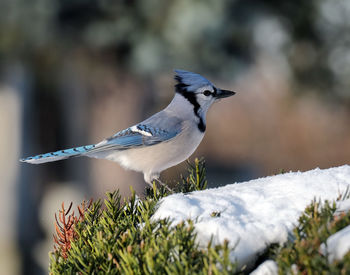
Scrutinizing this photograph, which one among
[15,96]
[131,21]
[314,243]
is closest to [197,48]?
[131,21]

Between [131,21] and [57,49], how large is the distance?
94 centimetres

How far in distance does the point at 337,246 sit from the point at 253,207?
0.37 m

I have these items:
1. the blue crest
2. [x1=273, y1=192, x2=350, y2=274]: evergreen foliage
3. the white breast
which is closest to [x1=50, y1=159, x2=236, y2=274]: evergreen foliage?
[x1=273, y1=192, x2=350, y2=274]: evergreen foliage

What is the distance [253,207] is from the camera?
5.28 ft

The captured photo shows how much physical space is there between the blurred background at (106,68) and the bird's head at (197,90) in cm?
224

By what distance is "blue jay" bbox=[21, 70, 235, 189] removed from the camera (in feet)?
8.93

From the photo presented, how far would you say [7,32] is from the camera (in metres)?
5.97

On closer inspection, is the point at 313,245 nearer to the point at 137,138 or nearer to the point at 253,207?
the point at 253,207

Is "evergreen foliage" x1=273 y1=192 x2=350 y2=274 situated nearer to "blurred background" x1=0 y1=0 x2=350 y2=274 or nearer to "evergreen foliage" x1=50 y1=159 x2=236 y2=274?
"evergreen foliage" x1=50 y1=159 x2=236 y2=274

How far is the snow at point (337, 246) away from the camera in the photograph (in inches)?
49.4

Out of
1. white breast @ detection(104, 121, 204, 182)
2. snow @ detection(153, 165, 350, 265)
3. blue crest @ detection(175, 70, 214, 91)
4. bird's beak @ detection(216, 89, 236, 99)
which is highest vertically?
blue crest @ detection(175, 70, 214, 91)

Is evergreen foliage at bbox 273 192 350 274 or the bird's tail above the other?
evergreen foliage at bbox 273 192 350 274

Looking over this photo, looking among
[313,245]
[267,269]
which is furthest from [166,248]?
[313,245]

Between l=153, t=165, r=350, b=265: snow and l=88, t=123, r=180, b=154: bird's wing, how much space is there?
3.16ft
